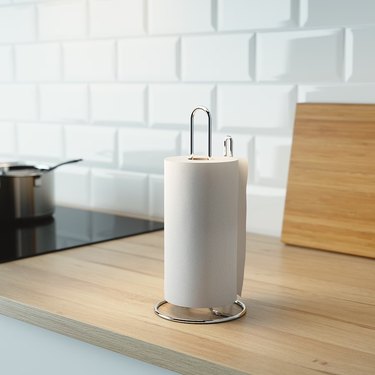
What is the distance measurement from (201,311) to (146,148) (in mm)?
788

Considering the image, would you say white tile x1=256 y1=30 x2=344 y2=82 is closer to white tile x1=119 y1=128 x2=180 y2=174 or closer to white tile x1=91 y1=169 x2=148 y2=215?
white tile x1=119 y1=128 x2=180 y2=174

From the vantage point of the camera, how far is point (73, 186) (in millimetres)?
2012

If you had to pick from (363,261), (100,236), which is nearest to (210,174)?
(363,261)

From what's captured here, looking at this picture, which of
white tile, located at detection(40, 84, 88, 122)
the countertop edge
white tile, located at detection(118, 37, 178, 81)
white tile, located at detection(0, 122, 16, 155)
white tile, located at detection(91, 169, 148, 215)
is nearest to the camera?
the countertop edge

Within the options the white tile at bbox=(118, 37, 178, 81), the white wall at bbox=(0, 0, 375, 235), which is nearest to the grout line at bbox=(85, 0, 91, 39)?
the white wall at bbox=(0, 0, 375, 235)

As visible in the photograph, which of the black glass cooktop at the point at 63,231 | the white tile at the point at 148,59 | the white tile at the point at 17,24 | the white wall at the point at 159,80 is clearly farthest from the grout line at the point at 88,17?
the black glass cooktop at the point at 63,231

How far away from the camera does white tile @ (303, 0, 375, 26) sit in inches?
55.2

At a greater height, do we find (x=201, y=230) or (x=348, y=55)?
(x=348, y=55)

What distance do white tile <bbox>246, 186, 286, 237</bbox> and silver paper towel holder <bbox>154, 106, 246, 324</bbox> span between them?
491mm

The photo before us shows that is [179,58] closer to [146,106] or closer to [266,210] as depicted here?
[146,106]

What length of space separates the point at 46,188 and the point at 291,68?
0.63 meters

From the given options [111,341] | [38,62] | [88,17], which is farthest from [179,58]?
[111,341]

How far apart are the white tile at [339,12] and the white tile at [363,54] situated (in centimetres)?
2

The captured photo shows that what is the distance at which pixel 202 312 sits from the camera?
3.56ft
